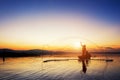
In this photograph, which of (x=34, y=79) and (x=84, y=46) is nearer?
(x=34, y=79)

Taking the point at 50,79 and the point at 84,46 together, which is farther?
the point at 84,46

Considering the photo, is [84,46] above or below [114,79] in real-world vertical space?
above

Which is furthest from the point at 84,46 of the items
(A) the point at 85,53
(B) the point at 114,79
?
(B) the point at 114,79

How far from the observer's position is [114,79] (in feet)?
128

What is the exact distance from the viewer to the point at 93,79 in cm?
3841

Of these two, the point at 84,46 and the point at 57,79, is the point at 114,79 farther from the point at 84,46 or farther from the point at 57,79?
the point at 84,46

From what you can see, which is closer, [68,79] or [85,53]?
[68,79]

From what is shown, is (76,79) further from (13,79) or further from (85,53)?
(85,53)

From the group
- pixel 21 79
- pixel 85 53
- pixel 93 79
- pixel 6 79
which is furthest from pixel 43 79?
pixel 85 53

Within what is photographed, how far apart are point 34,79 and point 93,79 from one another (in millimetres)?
12183

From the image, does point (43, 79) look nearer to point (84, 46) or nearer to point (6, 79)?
point (6, 79)

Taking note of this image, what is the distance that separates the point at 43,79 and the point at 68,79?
17.2 feet

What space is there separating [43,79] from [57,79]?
2.94 meters

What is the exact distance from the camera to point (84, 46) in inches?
5349
